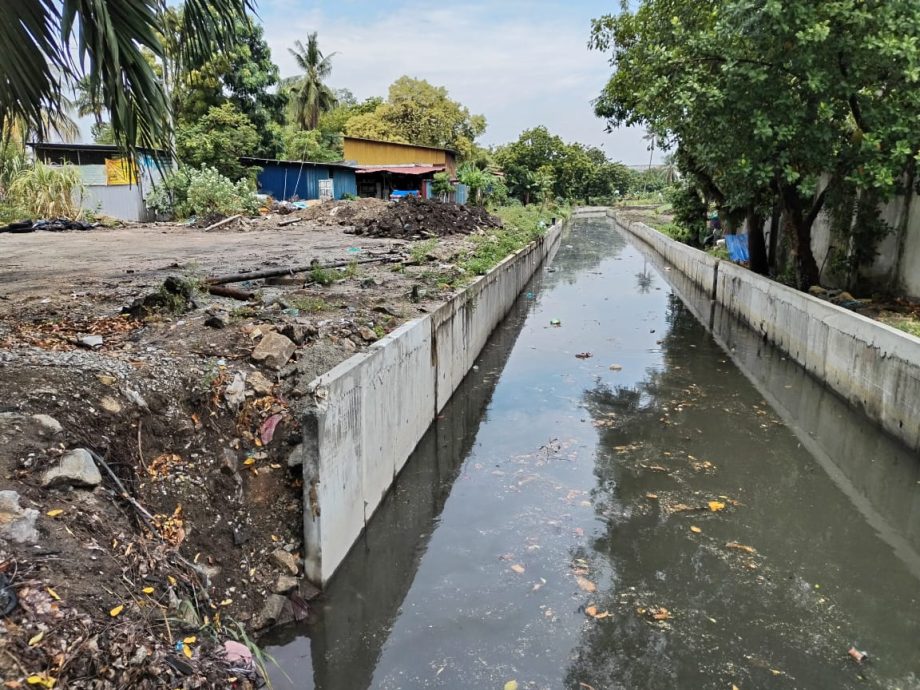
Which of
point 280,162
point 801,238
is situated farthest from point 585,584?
point 280,162

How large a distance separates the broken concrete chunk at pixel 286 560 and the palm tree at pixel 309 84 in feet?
153

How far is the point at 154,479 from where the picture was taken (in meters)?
3.98

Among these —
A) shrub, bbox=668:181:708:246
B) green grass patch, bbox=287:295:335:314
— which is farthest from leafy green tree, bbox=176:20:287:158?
green grass patch, bbox=287:295:335:314

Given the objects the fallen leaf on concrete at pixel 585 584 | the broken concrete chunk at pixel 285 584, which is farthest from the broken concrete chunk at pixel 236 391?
the fallen leaf on concrete at pixel 585 584

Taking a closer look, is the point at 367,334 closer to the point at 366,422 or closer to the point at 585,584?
the point at 366,422

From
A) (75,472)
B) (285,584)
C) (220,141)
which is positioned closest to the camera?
(75,472)

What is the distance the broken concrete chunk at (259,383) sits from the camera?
5301 millimetres

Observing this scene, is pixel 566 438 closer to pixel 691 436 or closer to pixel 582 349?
pixel 691 436

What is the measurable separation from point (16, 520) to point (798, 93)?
11.7 metres

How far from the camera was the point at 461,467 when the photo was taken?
727 centimetres

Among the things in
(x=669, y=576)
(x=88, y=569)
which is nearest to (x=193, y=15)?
(x=88, y=569)

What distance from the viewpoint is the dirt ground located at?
8.85 feet

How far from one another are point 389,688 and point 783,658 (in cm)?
255

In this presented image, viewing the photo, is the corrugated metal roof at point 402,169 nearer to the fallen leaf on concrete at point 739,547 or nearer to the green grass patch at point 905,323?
the green grass patch at point 905,323
